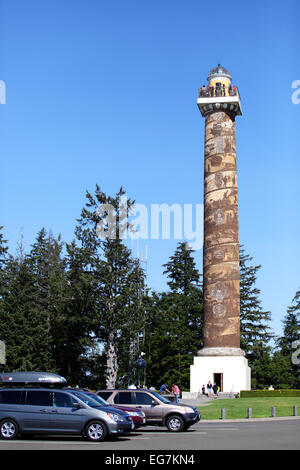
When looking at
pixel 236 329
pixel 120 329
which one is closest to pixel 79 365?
pixel 120 329

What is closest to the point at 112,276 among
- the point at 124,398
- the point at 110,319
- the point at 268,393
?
the point at 110,319

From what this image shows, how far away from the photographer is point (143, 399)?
21625 mm

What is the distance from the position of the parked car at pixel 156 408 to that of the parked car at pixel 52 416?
3.37 metres

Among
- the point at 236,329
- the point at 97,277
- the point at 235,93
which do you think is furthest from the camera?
the point at 97,277

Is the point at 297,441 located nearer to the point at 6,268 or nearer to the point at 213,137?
the point at 213,137

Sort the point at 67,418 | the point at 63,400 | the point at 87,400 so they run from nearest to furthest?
the point at 67,418, the point at 63,400, the point at 87,400

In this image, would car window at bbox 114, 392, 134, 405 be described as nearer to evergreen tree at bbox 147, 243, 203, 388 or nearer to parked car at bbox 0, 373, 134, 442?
parked car at bbox 0, 373, 134, 442

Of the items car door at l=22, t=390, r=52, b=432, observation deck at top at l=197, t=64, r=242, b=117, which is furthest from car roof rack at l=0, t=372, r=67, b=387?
observation deck at top at l=197, t=64, r=242, b=117

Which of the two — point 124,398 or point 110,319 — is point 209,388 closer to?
point 110,319

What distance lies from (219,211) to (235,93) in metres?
10.7

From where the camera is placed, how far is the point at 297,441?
15852 millimetres

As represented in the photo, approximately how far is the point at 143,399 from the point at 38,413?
Answer: 17.3ft

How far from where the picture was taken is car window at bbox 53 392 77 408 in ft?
57.0

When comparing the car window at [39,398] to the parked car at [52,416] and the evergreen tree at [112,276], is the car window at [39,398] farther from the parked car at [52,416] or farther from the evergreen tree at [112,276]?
the evergreen tree at [112,276]
